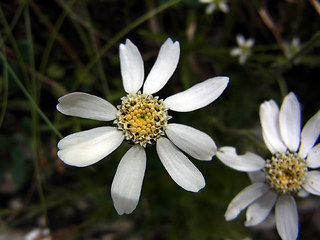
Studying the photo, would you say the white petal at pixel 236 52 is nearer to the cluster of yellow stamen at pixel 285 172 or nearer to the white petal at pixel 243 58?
the white petal at pixel 243 58

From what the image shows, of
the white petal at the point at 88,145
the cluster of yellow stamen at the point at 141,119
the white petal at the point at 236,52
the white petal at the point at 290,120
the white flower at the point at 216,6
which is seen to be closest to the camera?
the white petal at the point at 88,145

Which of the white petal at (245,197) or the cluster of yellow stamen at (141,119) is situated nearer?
the cluster of yellow stamen at (141,119)

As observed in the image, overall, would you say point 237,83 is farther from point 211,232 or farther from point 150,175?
point 211,232

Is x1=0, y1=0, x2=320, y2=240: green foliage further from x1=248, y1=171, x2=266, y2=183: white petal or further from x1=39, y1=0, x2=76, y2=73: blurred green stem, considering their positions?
x1=248, y1=171, x2=266, y2=183: white petal

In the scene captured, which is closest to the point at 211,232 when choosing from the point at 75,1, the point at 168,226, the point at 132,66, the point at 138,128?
the point at 168,226

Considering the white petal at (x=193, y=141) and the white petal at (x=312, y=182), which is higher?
the white petal at (x=193, y=141)

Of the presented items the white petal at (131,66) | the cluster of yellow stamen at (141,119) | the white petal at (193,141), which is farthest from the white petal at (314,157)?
the white petal at (131,66)

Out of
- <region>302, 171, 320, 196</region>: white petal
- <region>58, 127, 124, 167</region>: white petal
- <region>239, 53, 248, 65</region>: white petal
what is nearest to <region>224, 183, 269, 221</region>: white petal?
<region>302, 171, 320, 196</region>: white petal
